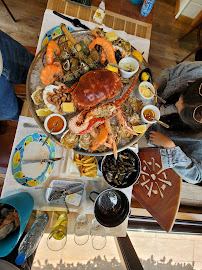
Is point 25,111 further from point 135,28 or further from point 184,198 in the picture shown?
point 184,198

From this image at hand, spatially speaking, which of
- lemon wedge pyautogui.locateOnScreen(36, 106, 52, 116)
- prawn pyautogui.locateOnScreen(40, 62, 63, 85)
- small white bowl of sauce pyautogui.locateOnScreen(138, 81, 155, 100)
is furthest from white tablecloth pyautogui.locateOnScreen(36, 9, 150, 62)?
lemon wedge pyautogui.locateOnScreen(36, 106, 52, 116)

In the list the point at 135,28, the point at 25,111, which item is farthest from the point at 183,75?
the point at 25,111

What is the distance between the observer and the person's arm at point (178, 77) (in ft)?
Result: 5.90

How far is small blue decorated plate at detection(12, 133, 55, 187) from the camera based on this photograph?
1.51 m

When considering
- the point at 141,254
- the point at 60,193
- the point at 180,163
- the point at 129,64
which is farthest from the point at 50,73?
the point at 141,254

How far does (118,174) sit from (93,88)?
837 mm

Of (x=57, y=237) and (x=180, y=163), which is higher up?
(x=180, y=163)

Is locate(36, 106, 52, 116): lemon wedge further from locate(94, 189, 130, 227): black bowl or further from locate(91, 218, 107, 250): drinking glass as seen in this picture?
locate(91, 218, 107, 250): drinking glass

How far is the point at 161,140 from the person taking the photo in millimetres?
1877

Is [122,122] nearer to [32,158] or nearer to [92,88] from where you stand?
[92,88]

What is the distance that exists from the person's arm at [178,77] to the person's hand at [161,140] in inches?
19.1

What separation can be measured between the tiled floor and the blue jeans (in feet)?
5.51

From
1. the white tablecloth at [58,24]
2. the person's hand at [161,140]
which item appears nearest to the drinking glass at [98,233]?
the person's hand at [161,140]

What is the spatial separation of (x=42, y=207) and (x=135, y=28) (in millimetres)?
2287
